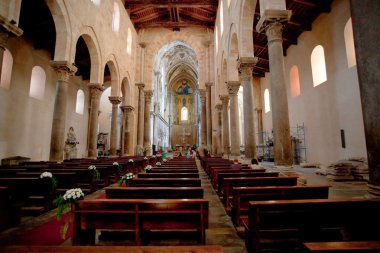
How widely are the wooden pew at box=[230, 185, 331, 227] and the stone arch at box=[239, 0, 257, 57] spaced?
7.91 meters

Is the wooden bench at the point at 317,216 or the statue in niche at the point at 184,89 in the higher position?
the statue in niche at the point at 184,89

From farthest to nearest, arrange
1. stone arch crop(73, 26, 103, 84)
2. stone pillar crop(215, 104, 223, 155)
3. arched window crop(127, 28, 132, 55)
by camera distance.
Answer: arched window crop(127, 28, 132, 55) < stone pillar crop(215, 104, 223, 155) < stone arch crop(73, 26, 103, 84)

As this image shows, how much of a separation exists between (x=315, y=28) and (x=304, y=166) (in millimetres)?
8414

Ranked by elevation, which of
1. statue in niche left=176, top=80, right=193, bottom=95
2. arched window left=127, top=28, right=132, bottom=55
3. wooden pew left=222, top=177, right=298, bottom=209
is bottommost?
wooden pew left=222, top=177, right=298, bottom=209

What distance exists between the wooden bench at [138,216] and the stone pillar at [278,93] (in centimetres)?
459

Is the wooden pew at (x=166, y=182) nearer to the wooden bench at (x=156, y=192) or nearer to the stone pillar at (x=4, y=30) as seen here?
the wooden bench at (x=156, y=192)

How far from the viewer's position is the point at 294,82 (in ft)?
51.9

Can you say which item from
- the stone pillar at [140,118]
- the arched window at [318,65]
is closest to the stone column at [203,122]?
the stone pillar at [140,118]

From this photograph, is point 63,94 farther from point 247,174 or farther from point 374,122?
point 374,122

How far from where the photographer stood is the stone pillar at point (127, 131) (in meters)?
19.6

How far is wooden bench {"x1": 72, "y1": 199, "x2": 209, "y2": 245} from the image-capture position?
2.39 meters

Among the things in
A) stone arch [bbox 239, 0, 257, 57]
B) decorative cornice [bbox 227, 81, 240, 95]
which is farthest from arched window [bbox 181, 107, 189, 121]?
stone arch [bbox 239, 0, 257, 57]

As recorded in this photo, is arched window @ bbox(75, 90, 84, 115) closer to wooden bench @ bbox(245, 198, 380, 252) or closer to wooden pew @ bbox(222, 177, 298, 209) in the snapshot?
wooden pew @ bbox(222, 177, 298, 209)

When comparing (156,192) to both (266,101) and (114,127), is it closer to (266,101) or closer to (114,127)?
(114,127)
